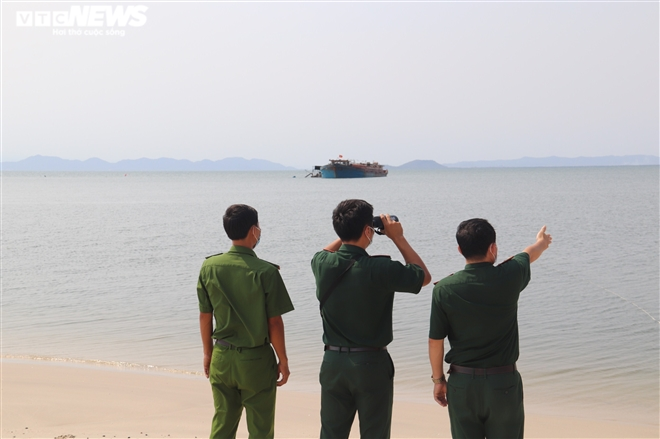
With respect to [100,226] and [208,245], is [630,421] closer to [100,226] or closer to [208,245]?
[208,245]

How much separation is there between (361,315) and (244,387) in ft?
2.89

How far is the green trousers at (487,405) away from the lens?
3.51 meters

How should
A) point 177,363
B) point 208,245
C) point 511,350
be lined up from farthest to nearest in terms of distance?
point 208,245 < point 177,363 < point 511,350

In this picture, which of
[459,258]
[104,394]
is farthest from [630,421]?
[459,258]

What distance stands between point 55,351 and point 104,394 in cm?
330

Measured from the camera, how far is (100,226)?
35.5 metres

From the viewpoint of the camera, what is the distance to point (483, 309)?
3.53 meters

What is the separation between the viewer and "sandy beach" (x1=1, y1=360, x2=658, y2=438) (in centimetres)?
616

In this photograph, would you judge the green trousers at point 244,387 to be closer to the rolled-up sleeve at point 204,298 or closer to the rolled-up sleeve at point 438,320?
the rolled-up sleeve at point 204,298

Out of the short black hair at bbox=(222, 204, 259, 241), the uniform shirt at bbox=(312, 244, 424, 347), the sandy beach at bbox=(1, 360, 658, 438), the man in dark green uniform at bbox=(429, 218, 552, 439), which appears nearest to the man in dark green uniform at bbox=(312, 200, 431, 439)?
the uniform shirt at bbox=(312, 244, 424, 347)

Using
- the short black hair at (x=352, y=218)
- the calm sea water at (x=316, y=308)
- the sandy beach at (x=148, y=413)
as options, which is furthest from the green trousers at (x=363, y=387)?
the calm sea water at (x=316, y=308)

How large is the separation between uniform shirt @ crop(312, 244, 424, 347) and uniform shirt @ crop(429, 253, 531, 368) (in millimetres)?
209

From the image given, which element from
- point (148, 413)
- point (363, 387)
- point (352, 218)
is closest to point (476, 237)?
point (352, 218)

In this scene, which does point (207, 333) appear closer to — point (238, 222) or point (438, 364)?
point (238, 222)
